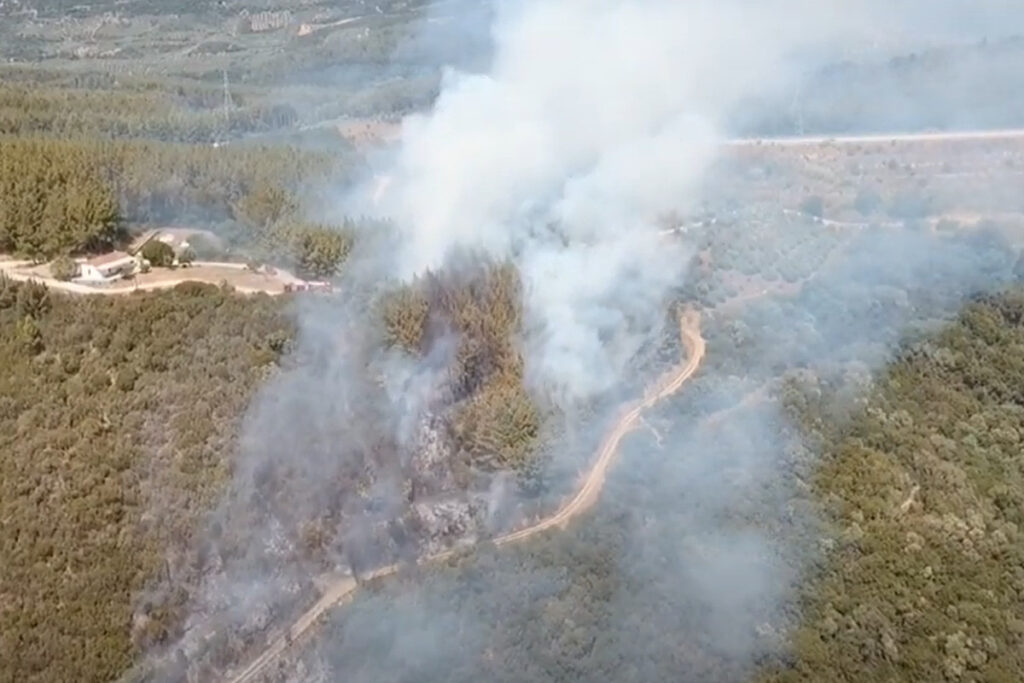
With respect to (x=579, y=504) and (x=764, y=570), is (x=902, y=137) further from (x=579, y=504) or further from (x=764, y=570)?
(x=579, y=504)

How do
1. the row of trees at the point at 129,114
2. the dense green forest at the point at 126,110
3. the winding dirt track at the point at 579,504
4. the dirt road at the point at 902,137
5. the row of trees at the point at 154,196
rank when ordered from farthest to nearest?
the dense green forest at the point at 126,110, the row of trees at the point at 129,114, the dirt road at the point at 902,137, the row of trees at the point at 154,196, the winding dirt track at the point at 579,504

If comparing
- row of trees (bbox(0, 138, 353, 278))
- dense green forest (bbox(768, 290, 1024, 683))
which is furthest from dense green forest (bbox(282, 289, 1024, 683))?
row of trees (bbox(0, 138, 353, 278))

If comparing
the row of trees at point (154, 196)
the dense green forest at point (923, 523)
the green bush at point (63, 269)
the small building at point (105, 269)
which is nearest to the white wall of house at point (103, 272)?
the small building at point (105, 269)

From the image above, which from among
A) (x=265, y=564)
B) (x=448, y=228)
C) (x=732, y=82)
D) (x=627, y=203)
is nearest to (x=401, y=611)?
(x=265, y=564)

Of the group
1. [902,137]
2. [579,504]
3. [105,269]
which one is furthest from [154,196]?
[902,137]

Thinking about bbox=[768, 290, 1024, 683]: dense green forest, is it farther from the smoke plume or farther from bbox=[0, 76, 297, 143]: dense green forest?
bbox=[0, 76, 297, 143]: dense green forest

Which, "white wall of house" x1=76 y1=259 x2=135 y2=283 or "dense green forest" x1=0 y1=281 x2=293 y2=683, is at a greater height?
"white wall of house" x1=76 y1=259 x2=135 y2=283

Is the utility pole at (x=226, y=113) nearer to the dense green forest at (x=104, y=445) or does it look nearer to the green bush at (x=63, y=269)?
the green bush at (x=63, y=269)
